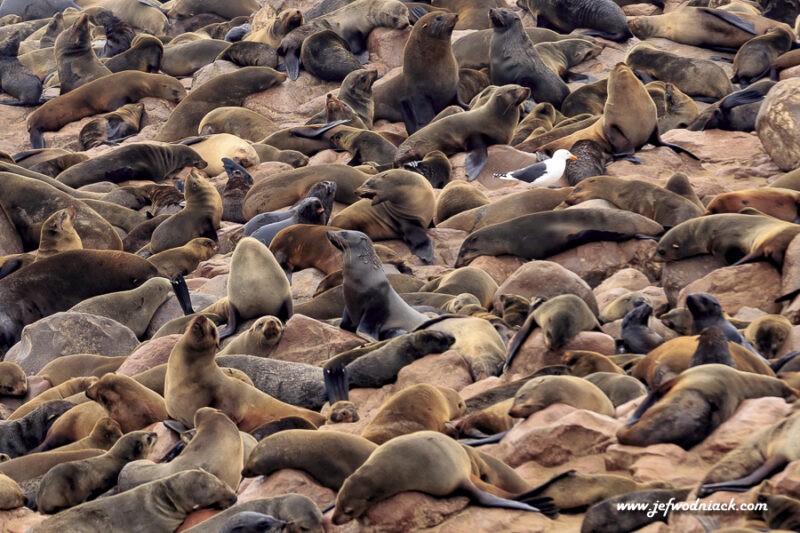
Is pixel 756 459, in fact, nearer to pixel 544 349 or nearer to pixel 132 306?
pixel 544 349

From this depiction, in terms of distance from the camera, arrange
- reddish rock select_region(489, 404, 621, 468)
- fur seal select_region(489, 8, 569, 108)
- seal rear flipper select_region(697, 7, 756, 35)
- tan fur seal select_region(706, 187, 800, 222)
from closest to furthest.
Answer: reddish rock select_region(489, 404, 621, 468)
tan fur seal select_region(706, 187, 800, 222)
fur seal select_region(489, 8, 569, 108)
seal rear flipper select_region(697, 7, 756, 35)

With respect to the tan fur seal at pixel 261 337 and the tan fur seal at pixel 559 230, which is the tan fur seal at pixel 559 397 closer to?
the tan fur seal at pixel 261 337

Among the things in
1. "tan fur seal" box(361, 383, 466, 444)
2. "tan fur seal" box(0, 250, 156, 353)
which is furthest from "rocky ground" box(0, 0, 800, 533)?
"tan fur seal" box(0, 250, 156, 353)

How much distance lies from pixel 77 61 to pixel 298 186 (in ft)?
25.0

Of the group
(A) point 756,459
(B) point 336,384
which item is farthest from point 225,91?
(A) point 756,459

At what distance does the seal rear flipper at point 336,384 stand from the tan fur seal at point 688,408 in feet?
7.61

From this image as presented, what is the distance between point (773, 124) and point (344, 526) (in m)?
8.58

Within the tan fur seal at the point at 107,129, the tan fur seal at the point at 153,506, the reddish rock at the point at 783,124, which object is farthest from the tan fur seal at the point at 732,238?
the tan fur seal at the point at 107,129

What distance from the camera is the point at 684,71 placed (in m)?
16.2

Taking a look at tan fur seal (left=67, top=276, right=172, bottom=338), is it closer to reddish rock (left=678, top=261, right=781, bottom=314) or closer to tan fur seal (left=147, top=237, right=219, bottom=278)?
tan fur seal (left=147, top=237, right=219, bottom=278)

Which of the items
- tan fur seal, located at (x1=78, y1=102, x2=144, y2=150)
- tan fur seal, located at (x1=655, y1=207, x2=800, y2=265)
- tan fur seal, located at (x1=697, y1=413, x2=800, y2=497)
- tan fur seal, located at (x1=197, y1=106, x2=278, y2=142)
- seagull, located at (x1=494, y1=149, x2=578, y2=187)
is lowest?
tan fur seal, located at (x1=78, y1=102, x2=144, y2=150)

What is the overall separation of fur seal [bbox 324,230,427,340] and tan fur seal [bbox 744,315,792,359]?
90.7 inches

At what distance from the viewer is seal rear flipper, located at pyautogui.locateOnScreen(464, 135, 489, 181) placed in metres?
13.2

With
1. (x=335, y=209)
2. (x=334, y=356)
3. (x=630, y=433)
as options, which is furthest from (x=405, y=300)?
(x=630, y=433)
